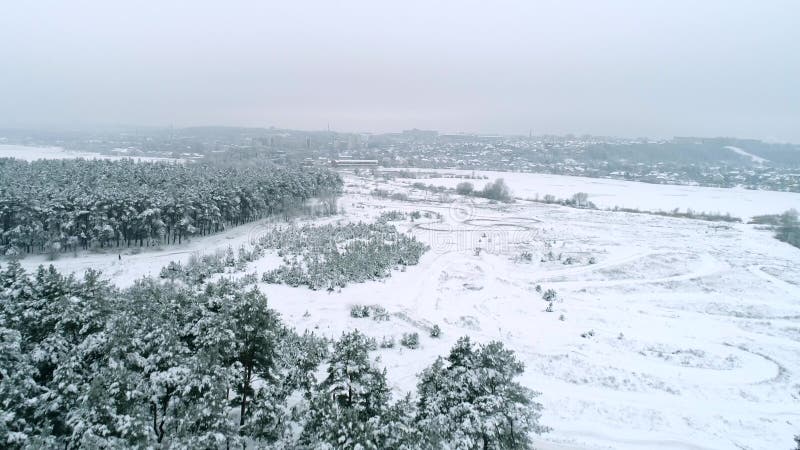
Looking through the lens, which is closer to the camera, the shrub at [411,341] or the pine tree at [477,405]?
the pine tree at [477,405]

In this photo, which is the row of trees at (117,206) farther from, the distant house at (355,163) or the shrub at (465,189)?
the distant house at (355,163)

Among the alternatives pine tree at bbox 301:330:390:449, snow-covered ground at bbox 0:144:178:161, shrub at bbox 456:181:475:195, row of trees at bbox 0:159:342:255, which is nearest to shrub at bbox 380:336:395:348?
pine tree at bbox 301:330:390:449

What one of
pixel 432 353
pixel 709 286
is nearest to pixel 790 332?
pixel 709 286

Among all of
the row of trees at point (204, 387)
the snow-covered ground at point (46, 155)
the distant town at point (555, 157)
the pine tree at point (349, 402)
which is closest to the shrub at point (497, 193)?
the distant town at point (555, 157)

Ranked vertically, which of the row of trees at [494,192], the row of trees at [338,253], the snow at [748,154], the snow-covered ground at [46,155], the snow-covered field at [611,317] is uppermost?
the snow at [748,154]

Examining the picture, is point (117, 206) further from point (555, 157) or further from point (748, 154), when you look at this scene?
point (748, 154)

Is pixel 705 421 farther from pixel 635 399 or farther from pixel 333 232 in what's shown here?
pixel 333 232
